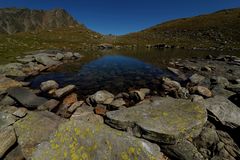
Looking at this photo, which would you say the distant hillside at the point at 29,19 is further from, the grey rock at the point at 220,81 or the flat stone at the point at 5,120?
the grey rock at the point at 220,81

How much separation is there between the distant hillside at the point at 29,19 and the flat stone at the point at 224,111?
13324 cm

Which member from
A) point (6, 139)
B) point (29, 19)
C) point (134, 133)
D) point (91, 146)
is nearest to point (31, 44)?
point (6, 139)

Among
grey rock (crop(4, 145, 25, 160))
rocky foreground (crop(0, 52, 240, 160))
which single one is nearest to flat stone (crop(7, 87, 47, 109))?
A: rocky foreground (crop(0, 52, 240, 160))

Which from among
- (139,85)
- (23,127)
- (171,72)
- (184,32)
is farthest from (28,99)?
(184,32)

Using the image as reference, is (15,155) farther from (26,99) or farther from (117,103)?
(117,103)

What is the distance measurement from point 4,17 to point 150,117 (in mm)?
138349

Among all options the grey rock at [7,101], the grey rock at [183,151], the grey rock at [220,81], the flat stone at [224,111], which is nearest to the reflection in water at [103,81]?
the grey rock at [7,101]

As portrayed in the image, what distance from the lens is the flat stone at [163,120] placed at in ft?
22.7

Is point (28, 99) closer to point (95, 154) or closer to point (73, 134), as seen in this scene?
point (73, 134)

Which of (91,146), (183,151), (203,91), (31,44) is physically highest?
(91,146)

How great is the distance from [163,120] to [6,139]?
649 cm

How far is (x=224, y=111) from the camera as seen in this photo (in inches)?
339

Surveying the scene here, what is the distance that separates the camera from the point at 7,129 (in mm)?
6672

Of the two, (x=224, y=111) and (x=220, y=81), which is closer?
(x=224, y=111)
